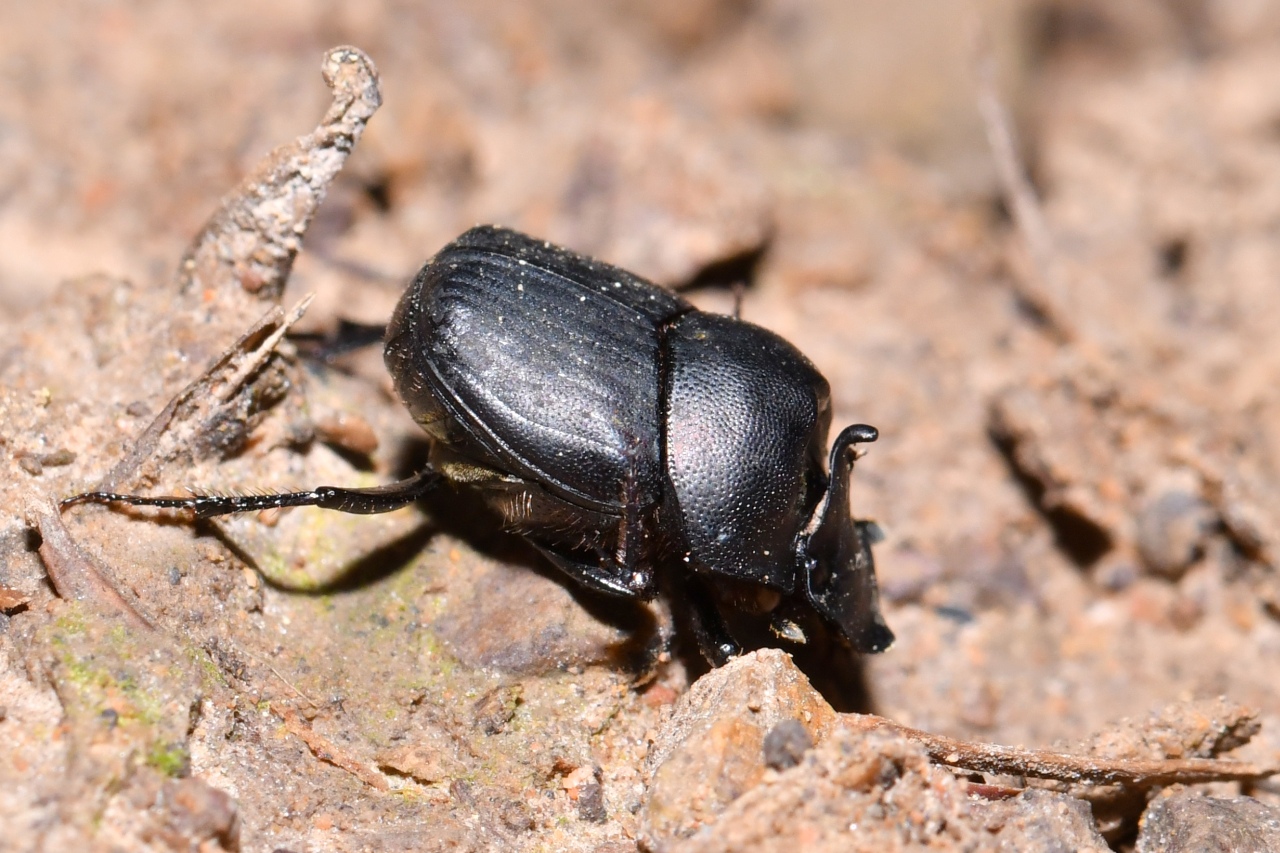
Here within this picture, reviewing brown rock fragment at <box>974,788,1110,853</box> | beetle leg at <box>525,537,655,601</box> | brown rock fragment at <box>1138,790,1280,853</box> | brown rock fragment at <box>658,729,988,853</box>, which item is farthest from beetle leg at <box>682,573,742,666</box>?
brown rock fragment at <box>1138,790,1280,853</box>

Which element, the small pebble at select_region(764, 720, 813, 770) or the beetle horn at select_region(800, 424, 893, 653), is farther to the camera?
the beetle horn at select_region(800, 424, 893, 653)

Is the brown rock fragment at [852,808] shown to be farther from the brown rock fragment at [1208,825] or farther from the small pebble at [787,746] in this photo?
the brown rock fragment at [1208,825]

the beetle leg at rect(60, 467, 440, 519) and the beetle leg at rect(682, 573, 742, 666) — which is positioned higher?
the beetle leg at rect(60, 467, 440, 519)

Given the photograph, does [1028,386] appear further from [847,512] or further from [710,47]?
[710,47]

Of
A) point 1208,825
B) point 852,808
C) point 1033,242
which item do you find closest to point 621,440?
point 852,808

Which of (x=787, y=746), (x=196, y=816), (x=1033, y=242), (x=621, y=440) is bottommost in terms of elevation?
(x=196, y=816)

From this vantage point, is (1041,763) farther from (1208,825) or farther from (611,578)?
(611,578)

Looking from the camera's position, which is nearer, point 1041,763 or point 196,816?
point 196,816

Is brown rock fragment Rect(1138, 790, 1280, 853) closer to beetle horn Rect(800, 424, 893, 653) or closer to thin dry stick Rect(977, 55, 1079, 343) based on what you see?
beetle horn Rect(800, 424, 893, 653)
